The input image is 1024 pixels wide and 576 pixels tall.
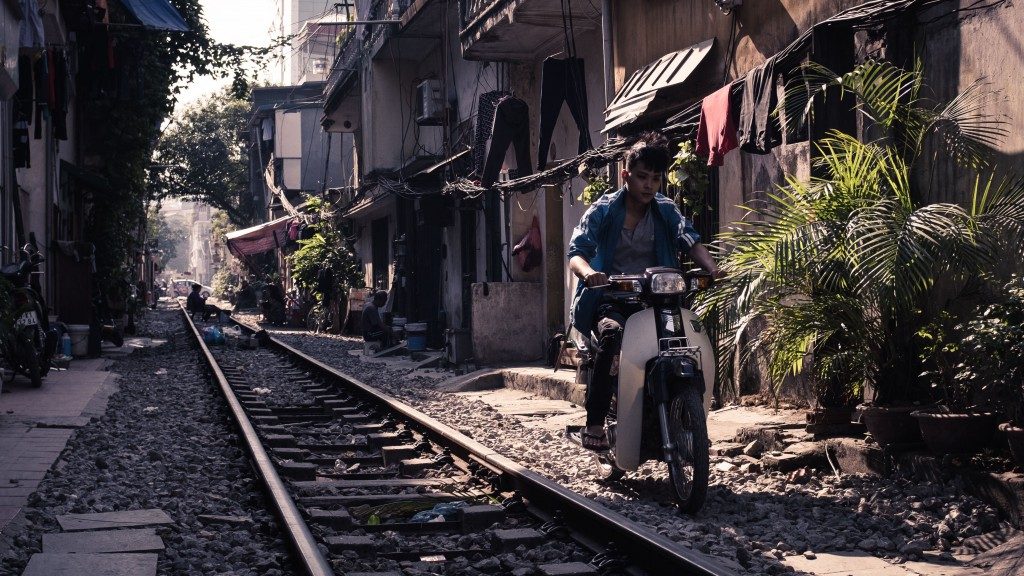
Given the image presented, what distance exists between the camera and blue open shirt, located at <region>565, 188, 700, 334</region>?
585cm

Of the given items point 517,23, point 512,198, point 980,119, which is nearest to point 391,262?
point 512,198

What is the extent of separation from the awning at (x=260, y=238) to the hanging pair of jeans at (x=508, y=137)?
22.9 meters

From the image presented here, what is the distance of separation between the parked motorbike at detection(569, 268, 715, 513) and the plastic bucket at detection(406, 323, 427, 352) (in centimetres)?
1272

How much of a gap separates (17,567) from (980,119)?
17.9 ft

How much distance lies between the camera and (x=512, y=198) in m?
16.8

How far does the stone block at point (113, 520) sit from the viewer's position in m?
5.16

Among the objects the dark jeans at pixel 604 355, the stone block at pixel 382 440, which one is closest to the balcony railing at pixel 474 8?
the stone block at pixel 382 440

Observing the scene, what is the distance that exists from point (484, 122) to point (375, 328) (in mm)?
5836

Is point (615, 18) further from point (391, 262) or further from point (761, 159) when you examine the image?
point (391, 262)

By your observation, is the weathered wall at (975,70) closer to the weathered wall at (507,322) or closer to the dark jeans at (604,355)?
the dark jeans at (604,355)

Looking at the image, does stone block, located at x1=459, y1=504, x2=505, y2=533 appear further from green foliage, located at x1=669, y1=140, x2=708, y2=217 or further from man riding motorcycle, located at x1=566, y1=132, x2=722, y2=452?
green foliage, located at x1=669, y1=140, x2=708, y2=217

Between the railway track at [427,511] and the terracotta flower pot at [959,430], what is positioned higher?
the terracotta flower pot at [959,430]

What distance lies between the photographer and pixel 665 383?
17.6 ft

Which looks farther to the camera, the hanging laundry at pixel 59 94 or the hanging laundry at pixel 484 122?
the hanging laundry at pixel 484 122
